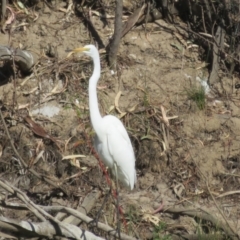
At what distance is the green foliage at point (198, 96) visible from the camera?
6.59 m

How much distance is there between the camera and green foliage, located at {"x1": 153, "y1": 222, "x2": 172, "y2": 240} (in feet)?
→ 18.9

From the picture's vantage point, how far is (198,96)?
6.60m

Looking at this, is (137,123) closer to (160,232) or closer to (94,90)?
(160,232)

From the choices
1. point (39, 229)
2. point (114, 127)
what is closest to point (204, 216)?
point (114, 127)

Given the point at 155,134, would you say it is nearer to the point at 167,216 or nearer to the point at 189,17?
the point at 167,216

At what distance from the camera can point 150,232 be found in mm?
5902

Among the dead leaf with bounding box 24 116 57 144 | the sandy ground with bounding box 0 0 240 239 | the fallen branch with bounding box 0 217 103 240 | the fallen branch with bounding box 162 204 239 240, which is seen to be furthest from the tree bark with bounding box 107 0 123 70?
the fallen branch with bounding box 0 217 103 240

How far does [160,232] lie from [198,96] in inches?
50.0

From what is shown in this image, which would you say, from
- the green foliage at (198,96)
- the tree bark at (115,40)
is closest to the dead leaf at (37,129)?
the tree bark at (115,40)

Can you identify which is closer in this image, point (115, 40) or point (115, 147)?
point (115, 147)

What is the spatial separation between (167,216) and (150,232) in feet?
0.80

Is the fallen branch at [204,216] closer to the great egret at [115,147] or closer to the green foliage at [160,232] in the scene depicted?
the green foliage at [160,232]

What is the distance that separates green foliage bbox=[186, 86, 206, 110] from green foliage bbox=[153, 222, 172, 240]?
3.72 feet

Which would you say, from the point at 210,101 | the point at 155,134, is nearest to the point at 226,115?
the point at 210,101
